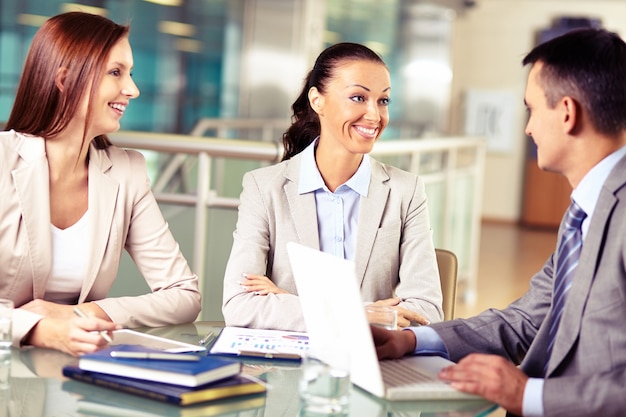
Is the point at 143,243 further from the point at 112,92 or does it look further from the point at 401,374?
the point at 401,374

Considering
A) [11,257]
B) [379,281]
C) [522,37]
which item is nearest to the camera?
[11,257]

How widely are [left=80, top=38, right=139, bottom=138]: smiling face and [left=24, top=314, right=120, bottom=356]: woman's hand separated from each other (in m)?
0.65

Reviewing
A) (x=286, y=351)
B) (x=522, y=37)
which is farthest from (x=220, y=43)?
(x=286, y=351)

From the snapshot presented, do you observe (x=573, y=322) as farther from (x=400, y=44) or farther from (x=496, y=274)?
(x=400, y=44)

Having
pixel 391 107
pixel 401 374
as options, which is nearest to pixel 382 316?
pixel 401 374

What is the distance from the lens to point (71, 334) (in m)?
1.96

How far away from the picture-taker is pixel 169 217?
13.1ft

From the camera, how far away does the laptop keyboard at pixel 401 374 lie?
1.77 m

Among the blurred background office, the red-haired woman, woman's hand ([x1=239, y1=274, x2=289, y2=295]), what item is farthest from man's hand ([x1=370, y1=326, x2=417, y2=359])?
the blurred background office

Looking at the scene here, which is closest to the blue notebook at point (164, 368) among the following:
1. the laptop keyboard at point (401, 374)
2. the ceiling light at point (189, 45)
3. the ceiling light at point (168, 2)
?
the laptop keyboard at point (401, 374)

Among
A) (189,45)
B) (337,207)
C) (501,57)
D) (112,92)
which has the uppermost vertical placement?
(501,57)

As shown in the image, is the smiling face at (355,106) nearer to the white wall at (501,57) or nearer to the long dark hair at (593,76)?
the long dark hair at (593,76)

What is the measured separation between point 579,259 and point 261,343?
0.72 m

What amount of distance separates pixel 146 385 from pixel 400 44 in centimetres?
1124
